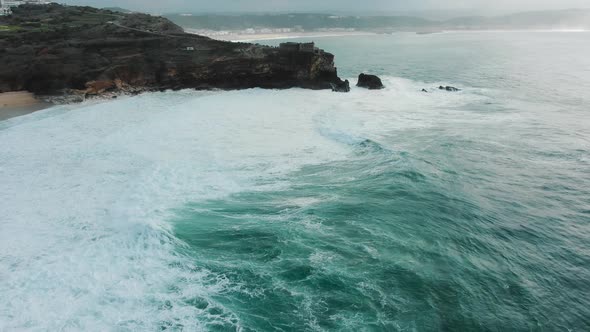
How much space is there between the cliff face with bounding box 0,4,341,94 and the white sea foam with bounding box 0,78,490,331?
4699 mm

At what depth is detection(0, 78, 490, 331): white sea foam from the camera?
10.0 m

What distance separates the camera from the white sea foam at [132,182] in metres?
10.0

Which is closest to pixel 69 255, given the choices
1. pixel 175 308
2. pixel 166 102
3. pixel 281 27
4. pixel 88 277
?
pixel 88 277

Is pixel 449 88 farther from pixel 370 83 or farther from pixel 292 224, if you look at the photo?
pixel 292 224

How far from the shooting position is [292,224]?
46.1 feet

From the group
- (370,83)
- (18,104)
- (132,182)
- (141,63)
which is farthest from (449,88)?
(18,104)

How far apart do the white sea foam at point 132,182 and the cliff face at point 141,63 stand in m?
4.70

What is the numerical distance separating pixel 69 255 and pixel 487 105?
1376 inches

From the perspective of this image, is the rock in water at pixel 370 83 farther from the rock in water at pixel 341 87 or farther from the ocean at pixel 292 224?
the ocean at pixel 292 224

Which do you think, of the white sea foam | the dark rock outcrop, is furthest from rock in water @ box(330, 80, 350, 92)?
the dark rock outcrop

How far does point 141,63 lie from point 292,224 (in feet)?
106

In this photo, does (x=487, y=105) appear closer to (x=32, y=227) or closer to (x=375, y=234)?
(x=375, y=234)

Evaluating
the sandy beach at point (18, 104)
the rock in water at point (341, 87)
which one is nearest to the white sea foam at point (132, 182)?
the sandy beach at point (18, 104)

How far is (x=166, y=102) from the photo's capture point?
1358 inches
